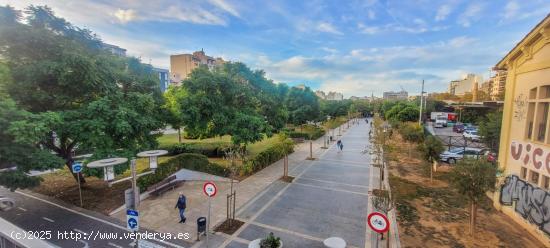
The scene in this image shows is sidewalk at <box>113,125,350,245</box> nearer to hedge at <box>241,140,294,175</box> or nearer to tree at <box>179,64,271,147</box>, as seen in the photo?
hedge at <box>241,140,294,175</box>

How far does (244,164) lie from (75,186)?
35.9 feet

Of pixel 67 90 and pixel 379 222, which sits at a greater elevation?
pixel 67 90

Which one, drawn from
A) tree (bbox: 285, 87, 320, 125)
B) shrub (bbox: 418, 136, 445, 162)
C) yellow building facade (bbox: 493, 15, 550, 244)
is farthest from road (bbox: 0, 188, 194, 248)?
tree (bbox: 285, 87, 320, 125)

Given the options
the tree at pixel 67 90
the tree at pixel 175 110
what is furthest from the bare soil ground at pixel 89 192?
the tree at pixel 175 110

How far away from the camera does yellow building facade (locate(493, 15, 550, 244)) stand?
1032 centimetres

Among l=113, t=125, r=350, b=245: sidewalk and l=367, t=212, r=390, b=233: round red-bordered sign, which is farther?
l=113, t=125, r=350, b=245: sidewalk

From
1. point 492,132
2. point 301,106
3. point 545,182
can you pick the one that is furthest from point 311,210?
point 301,106

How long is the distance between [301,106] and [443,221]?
31.3 meters

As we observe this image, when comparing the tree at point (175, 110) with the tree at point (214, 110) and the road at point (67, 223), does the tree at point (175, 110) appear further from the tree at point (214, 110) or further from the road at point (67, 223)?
the road at point (67, 223)

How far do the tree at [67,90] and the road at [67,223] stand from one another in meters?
2.74

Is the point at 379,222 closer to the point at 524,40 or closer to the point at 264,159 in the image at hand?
the point at 524,40

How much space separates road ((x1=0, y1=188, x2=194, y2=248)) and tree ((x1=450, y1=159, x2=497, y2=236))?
12.0m

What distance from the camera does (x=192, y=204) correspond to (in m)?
13.8

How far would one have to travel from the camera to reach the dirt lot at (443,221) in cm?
1015
